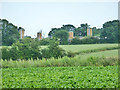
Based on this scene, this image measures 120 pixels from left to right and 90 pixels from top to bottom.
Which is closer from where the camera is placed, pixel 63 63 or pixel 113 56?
pixel 63 63

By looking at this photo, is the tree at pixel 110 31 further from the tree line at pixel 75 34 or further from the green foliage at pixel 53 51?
the green foliage at pixel 53 51

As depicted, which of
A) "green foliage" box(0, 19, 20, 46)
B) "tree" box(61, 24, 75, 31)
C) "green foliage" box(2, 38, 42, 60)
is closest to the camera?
"green foliage" box(0, 19, 20, 46)

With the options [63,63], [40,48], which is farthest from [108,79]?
[40,48]

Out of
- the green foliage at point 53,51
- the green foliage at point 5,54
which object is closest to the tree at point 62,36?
the green foliage at point 53,51

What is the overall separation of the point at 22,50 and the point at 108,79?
4008 mm

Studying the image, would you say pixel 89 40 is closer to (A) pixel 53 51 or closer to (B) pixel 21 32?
(A) pixel 53 51

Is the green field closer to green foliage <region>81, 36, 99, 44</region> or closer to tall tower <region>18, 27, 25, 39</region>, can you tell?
green foliage <region>81, 36, 99, 44</region>

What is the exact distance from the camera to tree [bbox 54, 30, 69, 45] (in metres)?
6.38

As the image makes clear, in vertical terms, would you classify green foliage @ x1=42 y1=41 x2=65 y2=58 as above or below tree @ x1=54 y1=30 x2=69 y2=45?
below

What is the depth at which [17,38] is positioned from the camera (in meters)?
6.38

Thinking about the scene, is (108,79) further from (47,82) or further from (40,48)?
(40,48)

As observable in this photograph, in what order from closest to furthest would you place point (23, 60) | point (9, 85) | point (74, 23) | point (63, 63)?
point (9, 85) → point (63, 63) → point (23, 60) → point (74, 23)

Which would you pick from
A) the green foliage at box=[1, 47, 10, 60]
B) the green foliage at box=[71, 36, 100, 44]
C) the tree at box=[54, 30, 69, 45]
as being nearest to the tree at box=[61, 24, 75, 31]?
the tree at box=[54, 30, 69, 45]

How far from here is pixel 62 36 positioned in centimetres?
650
